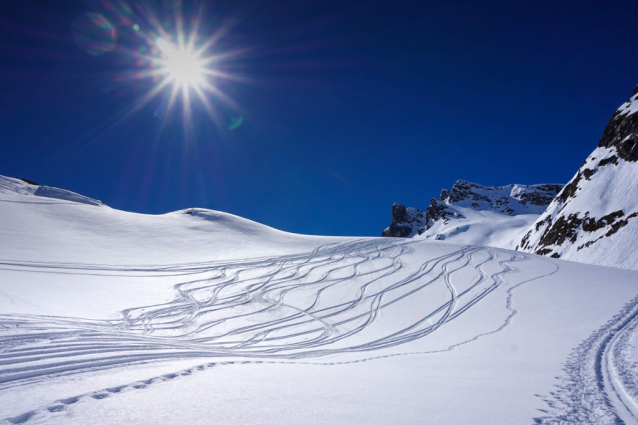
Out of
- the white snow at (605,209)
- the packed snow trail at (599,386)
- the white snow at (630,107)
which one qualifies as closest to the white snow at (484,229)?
the white snow at (605,209)

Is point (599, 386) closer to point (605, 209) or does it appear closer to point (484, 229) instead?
point (605, 209)

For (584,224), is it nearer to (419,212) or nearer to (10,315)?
(10,315)

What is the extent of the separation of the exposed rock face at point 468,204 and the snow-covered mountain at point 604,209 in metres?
56.9

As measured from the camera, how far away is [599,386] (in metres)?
3.43

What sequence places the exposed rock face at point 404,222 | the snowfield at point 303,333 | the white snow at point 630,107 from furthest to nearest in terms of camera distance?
the exposed rock face at point 404,222, the white snow at point 630,107, the snowfield at point 303,333

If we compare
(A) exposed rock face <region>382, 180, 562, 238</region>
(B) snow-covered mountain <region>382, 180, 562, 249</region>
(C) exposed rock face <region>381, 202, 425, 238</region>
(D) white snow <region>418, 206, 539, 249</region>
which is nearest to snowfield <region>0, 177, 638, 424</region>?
(D) white snow <region>418, 206, 539, 249</region>

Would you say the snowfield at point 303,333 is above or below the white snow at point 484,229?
below

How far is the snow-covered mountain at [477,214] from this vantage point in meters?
82.4

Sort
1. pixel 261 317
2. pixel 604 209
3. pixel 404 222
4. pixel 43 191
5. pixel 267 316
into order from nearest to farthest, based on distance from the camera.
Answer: pixel 261 317 < pixel 267 316 < pixel 604 209 < pixel 43 191 < pixel 404 222

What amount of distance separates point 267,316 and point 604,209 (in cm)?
3933

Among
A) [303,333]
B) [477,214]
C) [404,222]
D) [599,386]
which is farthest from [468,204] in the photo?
[599,386]

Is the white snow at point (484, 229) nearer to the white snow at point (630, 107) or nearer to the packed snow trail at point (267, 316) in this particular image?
the white snow at point (630, 107)

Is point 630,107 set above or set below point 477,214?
below

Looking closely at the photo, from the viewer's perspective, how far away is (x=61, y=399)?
2.43 metres
